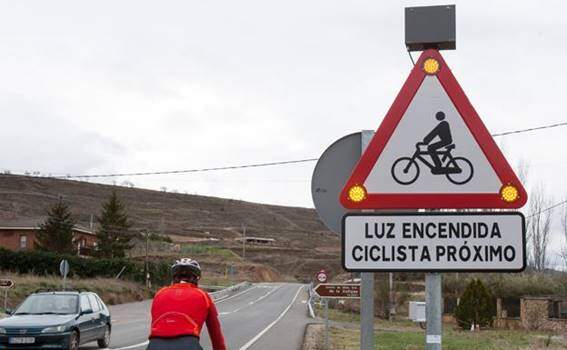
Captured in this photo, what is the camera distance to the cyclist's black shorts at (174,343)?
13.8 ft

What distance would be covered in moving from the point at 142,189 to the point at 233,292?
12592 centimetres

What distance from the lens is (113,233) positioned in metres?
84.9

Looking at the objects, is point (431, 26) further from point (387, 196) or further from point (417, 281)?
point (417, 281)

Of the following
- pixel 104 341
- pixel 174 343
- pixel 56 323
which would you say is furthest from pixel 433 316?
pixel 104 341

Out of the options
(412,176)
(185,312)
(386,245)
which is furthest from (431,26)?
(185,312)

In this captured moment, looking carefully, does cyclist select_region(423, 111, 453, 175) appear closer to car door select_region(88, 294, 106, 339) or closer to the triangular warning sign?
the triangular warning sign

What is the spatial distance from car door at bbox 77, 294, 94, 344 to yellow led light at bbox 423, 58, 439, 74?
15988 millimetres

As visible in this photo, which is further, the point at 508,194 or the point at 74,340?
the point at 74,340

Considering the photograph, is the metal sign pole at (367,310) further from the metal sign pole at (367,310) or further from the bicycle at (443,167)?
the bicycle at (443,167)

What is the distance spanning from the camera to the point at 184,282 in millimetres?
4602

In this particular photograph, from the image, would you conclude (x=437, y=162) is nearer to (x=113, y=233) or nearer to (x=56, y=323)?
(x=56, y=323)

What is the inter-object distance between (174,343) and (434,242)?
1.71 meters

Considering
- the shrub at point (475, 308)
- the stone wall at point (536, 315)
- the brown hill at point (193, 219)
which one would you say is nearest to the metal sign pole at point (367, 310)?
the shrub at point (475, 308)

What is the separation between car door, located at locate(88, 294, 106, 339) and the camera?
19.2 m
